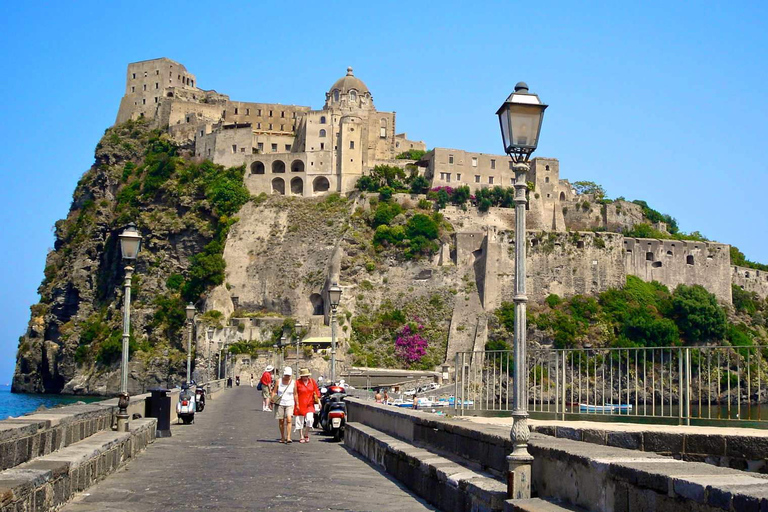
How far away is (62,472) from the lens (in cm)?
972

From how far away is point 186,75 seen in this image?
102 m

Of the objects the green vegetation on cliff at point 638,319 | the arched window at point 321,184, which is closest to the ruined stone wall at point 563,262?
the green vegetation on cliff at point 638,319

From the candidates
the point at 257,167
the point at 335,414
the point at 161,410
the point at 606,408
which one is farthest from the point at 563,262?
the point at 606,408

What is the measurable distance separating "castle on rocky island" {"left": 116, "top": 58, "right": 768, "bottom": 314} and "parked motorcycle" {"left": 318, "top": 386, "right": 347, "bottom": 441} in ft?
163

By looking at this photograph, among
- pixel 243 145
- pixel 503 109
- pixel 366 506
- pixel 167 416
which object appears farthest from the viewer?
pixel 243 145

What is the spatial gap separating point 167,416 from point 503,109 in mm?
13604

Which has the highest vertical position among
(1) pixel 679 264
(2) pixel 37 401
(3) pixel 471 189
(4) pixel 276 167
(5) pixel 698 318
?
(4) pixel 276 167

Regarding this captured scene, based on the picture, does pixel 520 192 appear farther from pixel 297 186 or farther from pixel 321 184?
pixel 297 186

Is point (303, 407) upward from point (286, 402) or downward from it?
downward

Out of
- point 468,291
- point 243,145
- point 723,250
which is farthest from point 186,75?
point 723,250

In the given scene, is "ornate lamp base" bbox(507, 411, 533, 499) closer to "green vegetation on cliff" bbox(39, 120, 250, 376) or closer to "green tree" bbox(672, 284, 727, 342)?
"green tree" bbox(672, 284, 727, 342)

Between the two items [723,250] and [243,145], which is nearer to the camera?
[723,250]

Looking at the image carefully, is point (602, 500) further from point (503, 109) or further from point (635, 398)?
point (635, 398)

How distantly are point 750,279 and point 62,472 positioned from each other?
264 feet
